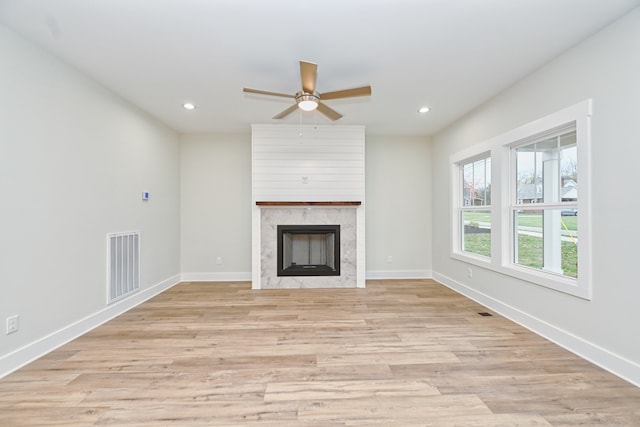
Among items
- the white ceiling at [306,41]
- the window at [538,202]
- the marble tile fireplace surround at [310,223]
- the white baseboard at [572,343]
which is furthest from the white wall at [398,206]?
the white ceiling at [306,41]

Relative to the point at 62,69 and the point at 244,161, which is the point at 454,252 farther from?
the point at 62,69

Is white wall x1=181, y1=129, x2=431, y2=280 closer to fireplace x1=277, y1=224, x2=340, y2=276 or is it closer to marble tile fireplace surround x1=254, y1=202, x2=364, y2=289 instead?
marble tile fireplace surround x1=254, y1=202, x2=364, y2=289

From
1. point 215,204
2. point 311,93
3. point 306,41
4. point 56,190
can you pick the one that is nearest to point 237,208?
point 215,204

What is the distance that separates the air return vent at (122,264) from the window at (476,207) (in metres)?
4.58

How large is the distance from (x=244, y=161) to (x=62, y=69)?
2.61 m

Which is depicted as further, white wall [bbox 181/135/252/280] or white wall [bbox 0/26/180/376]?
white wall [bbox 181/135/252/280]

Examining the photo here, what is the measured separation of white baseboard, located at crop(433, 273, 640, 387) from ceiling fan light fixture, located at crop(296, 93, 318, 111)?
2994mm

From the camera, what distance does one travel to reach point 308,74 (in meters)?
2.26

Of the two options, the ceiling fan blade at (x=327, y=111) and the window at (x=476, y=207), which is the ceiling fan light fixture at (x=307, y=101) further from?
the window at (x=476, y=207)

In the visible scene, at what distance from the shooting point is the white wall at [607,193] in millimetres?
1964

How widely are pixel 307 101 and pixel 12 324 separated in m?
2.92

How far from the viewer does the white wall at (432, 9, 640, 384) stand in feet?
6.44

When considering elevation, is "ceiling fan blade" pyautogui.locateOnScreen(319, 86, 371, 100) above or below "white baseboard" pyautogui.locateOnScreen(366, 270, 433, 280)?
above

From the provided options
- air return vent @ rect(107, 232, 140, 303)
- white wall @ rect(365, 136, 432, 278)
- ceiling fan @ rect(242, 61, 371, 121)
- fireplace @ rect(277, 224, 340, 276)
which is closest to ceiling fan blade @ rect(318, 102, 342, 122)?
ceiling fan @ rect(242, 61, 371, 121)
